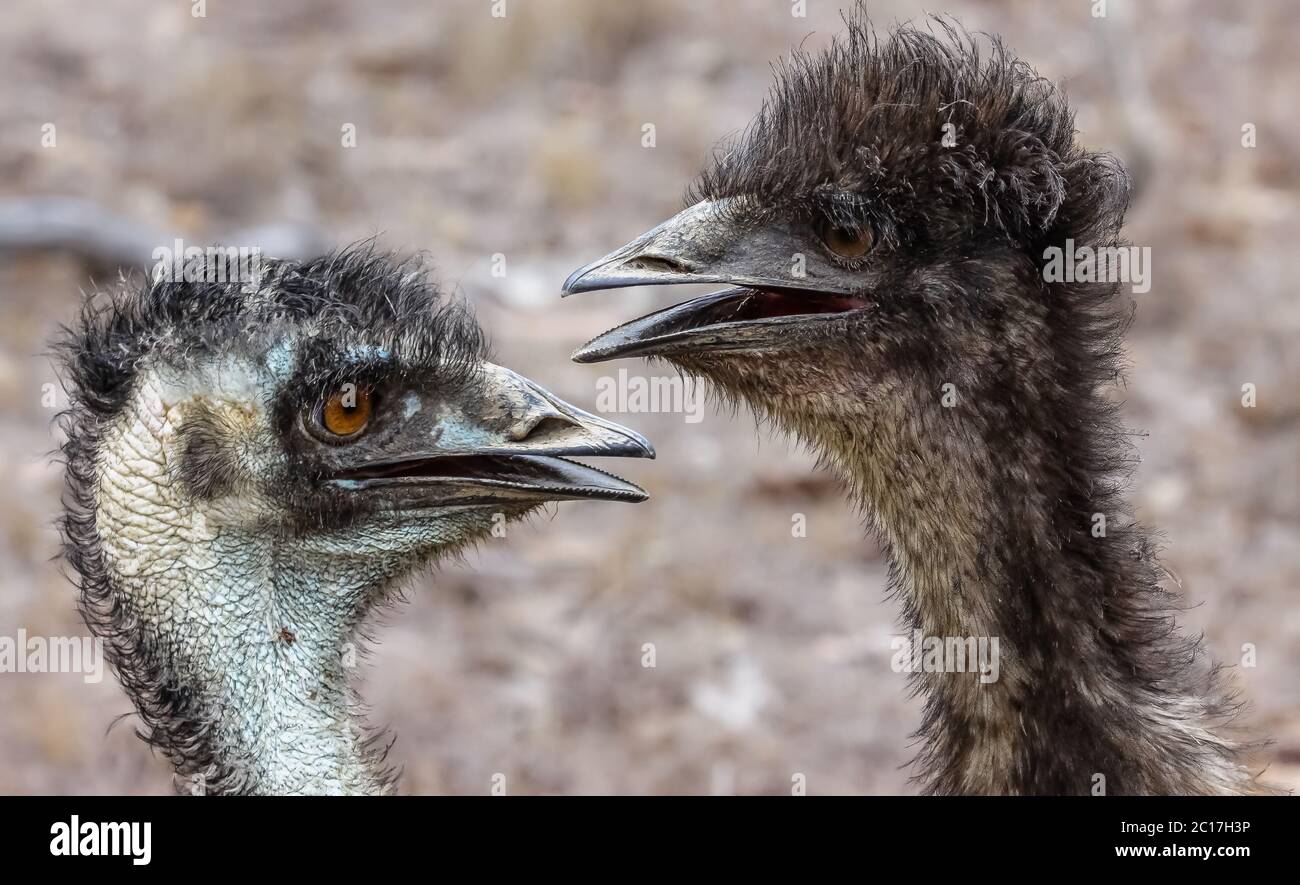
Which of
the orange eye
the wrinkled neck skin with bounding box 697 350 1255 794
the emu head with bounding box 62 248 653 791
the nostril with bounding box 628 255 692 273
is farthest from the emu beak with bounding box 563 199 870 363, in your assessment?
the orange eye

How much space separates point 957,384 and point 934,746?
0.92m

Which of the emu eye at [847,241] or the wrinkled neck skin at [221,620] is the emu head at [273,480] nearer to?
the wrinkled neck skin at [221,620]

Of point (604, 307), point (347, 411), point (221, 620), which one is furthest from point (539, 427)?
point (604, 307)

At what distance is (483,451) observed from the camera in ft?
12.2

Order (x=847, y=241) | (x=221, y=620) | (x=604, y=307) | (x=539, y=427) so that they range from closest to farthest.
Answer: (x=221, y=620) < (x=539, y=427) < (x=847, y=241) < (x=604, y=307)

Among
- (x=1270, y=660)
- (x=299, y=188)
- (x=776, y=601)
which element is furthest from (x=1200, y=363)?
(x=299, y=188)

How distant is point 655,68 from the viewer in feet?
35.8

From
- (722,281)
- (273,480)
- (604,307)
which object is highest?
(604,307)

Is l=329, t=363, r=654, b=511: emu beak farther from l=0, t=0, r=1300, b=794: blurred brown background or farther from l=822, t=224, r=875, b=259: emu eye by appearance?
l=0, t=0, r=1300, b=794: blurred brown background

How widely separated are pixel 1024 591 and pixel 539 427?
1107 mm

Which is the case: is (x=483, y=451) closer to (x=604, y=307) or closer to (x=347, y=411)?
(x=347, y=411)

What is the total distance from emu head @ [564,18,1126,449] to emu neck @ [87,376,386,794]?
0.83 meters
